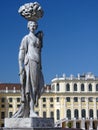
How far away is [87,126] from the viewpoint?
343 feet

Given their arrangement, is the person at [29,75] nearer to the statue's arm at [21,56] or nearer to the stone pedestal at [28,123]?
the statue's arm at [21,56]

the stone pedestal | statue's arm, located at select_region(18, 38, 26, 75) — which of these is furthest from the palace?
the stone pedestal

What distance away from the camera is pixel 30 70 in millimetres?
12250

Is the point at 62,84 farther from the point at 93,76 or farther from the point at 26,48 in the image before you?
the point at 26,48

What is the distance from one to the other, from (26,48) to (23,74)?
31.1 inches

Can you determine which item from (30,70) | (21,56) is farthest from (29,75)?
(21,56)

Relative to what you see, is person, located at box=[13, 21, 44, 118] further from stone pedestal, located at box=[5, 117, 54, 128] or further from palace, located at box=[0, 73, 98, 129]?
palace, located at box=[0, 73, 98, 129]

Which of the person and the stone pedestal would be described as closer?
the stone pedestal

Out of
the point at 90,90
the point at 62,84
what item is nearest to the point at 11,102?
the point at 62,84

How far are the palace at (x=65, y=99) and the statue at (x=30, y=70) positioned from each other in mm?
93761

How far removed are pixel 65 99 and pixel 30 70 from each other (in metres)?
95.6

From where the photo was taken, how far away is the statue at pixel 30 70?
40.1 ft

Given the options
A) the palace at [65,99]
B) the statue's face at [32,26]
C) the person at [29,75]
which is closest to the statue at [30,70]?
the person at [29,75]

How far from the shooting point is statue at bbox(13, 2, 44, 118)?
12227 millimetres
